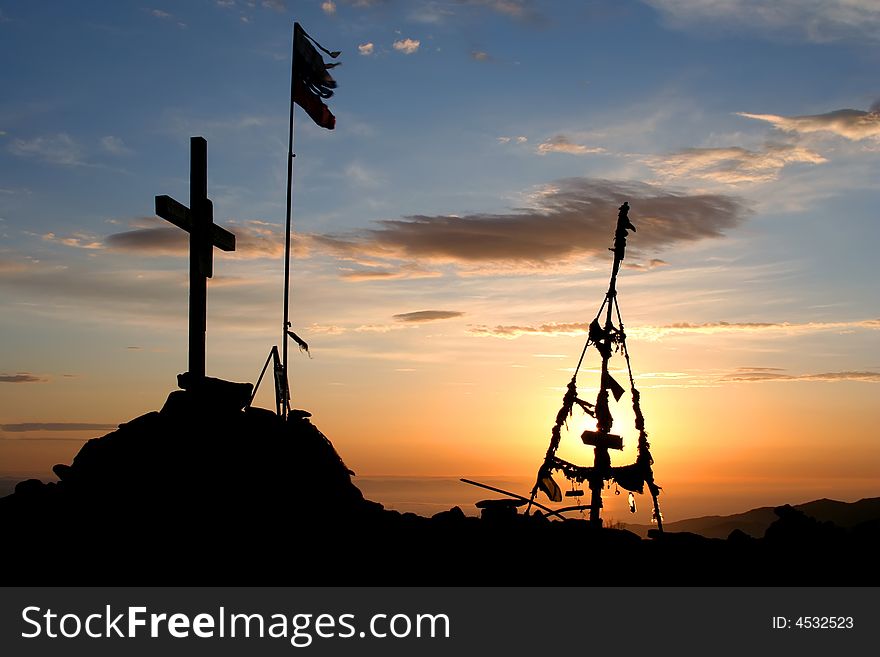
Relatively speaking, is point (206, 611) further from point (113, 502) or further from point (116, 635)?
point (113, 502)

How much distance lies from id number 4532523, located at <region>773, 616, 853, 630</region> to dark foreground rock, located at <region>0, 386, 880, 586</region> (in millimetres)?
2118

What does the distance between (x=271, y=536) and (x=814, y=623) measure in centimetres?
1139

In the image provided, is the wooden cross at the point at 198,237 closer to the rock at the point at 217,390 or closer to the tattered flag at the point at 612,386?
the rock at the point at 217,390

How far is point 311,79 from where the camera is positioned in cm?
2769

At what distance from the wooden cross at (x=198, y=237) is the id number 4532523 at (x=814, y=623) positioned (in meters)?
14.2

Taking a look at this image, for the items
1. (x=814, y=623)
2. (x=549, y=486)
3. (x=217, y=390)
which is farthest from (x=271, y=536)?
(x=814, y=623)

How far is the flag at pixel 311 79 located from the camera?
26.9 meters

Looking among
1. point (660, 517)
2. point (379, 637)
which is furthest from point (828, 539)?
point (379, 637)

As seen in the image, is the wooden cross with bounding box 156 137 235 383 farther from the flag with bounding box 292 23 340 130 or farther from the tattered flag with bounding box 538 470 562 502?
the tattered flag with bounding box 538 470 562 502

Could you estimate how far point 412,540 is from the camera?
72.9ft

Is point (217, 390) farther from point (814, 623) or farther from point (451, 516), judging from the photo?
point (814, 623)

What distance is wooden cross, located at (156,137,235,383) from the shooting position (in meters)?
23.5

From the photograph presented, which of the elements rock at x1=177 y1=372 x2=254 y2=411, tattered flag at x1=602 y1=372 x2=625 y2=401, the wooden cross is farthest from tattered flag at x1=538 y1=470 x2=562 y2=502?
the wooden cross

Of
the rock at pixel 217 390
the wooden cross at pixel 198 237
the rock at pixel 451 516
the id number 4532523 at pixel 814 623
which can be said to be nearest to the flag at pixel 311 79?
the wooden cross at pixel 198 237
